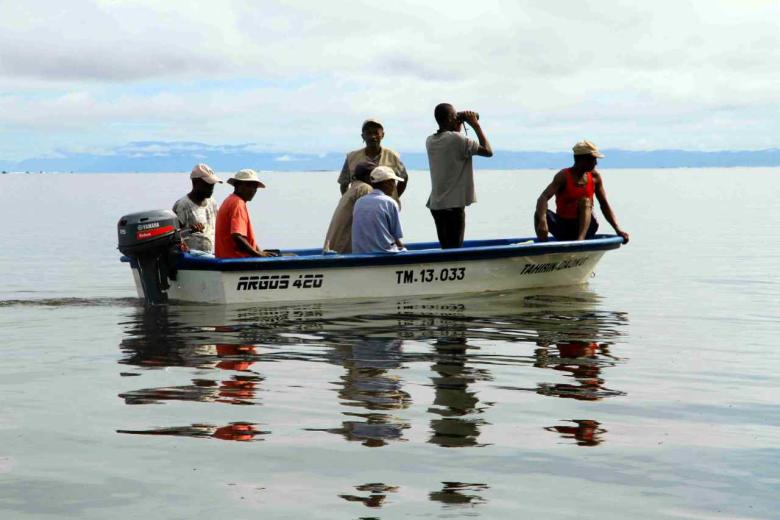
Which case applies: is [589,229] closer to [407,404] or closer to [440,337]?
[440,337]

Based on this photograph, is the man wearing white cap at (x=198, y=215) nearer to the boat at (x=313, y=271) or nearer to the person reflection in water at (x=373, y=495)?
the boat at (x=313, y=271)

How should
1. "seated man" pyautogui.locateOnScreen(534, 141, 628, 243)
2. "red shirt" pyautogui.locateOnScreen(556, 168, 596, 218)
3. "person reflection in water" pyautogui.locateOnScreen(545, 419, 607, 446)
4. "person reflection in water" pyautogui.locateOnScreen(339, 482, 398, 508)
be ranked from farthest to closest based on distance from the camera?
"red shirt" pyautogui.locateOnScreen(556, 168, 596, 218) → "seated man" pyautogui.locateOnScreen(534, 141, 628, 243) → "person reflection in water" pyautogui.locateOnScreen(545, 419, 607, 446) → "person reflection in water" pyautogui.locateOnScreen(339, 482, 398, 508)

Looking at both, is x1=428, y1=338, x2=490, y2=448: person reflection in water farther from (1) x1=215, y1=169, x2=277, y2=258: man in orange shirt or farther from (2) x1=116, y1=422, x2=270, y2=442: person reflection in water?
(1) x1=215, y1=169, x2=277, y2=258: man in orange shirt

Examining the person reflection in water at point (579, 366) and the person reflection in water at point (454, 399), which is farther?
the person reflection in water at point (579, 366)

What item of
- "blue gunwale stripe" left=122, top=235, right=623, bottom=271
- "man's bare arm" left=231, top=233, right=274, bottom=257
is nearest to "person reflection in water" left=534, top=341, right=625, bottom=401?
"blue gunwale stripe" left=122, top=235, right=623, bottom=271

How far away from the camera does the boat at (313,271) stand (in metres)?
12.8

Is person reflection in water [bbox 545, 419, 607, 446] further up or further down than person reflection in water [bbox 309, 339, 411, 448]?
further down

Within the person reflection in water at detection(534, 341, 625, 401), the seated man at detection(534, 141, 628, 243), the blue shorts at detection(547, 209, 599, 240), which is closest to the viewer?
the person reflection in water at detection(534, 341, 625, 401)

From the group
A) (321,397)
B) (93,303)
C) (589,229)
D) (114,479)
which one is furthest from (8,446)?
(589,229)

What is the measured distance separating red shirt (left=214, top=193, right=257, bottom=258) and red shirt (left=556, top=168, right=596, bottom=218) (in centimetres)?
419

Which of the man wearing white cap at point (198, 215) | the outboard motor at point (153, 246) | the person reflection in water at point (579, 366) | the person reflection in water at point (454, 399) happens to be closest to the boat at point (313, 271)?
the outboard motor at point (153, 246)

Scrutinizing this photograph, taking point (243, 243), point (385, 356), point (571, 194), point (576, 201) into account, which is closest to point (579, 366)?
point (385, 356)

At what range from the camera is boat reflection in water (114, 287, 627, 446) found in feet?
23.6

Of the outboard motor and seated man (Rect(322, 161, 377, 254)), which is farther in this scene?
seated man (Rect(322, 161, 377, 254))
